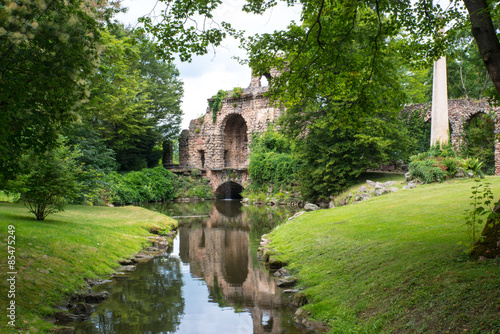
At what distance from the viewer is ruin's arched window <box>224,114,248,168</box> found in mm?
41031

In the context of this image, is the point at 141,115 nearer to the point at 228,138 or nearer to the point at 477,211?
the point at 228,138

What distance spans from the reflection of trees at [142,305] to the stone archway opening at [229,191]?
28.6 m

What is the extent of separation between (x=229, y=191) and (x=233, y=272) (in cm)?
2923

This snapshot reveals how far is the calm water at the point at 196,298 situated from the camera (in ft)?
22.0

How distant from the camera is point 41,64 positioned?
5480 millimetres

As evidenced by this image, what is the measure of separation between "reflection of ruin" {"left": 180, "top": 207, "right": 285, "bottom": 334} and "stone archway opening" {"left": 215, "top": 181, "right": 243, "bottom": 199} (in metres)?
20.6

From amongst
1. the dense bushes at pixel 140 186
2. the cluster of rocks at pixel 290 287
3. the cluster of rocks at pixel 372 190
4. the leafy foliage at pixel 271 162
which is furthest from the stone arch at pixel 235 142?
the cluster of rocks at pixel 290 287

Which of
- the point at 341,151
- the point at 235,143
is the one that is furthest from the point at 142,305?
the point at 235,143

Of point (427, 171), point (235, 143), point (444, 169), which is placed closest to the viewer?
point (444, 169)

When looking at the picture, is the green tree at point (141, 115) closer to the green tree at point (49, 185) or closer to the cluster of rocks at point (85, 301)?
the green tree at point (49, 185)

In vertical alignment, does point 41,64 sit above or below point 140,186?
above

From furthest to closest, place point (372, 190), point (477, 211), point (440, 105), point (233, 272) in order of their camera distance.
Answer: point (440, 105) < point (372, 190) < point (233, 272) < point (477, 211)

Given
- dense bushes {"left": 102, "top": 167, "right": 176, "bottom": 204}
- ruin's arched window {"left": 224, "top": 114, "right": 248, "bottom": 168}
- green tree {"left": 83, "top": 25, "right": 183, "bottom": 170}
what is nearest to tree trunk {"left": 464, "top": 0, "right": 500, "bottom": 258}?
green tree {"left": 83, "top": 25, "right": 183, "bottom": 170}

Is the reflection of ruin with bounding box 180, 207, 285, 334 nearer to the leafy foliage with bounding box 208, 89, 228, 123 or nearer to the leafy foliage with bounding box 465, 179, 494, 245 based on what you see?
the leafy foliage with bounding box 465, 179, 494, 245
